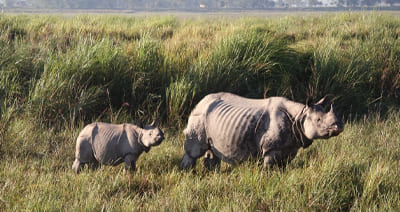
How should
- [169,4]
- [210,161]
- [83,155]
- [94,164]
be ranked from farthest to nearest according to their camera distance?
[169,4] < [210,161] < [94,164] < [83,155]

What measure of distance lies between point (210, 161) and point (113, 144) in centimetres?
90

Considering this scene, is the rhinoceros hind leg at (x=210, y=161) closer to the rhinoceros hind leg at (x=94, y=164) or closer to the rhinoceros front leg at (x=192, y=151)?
the rhinoceros front leg at (x=192, y=151)

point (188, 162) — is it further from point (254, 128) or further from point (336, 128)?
point (336, 128)

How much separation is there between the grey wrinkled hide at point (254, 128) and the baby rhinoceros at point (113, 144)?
445 millimetres

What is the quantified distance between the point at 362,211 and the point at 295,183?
0.52 m

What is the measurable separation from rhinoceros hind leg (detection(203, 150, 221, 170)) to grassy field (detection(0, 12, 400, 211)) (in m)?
0.10

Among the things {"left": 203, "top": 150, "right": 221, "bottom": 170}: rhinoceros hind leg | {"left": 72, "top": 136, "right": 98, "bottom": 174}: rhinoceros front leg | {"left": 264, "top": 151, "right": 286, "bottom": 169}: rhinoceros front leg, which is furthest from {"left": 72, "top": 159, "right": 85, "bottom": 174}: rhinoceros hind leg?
{"left": 264, "top": 151, "right": 286, "bottom": 169}: rhinoceros front leg

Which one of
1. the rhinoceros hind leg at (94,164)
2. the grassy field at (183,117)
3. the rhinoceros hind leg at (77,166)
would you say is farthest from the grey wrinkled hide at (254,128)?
the rhinoceros hind leg at (77,166)

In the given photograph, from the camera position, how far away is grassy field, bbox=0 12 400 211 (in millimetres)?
3344

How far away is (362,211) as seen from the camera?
3.22 meters

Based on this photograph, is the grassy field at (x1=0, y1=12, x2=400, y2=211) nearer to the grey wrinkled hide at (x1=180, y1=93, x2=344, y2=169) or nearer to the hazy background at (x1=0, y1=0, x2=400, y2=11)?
the grey wrinkled hide at (x1=180, y1=93, x2=344, y2=169)

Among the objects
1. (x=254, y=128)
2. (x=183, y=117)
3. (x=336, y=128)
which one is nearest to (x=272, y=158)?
(x=254, y=128)

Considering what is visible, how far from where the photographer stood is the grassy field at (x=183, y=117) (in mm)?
3344

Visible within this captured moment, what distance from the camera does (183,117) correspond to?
5508mm
